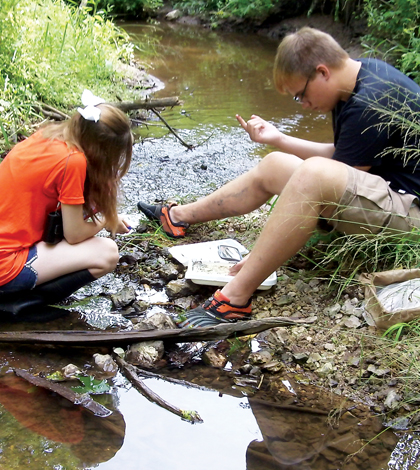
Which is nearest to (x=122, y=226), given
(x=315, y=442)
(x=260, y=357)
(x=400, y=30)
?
(x=260, y=357)

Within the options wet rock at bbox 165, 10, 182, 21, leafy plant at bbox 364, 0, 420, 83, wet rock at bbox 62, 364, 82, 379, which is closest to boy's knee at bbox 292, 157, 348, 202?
wet rock at bbox 62, 364, 82, 379

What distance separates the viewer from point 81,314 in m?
2.36

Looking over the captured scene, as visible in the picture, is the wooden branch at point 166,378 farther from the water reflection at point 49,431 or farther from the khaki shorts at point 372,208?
the khaki shorts at point 372,208

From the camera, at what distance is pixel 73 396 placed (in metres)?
1.79

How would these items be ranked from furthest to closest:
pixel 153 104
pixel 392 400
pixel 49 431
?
1. pixel 153 104
2. pixel 392 400
3. pixel 49 431

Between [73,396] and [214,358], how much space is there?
0.56 metres

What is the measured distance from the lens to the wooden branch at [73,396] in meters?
1.77

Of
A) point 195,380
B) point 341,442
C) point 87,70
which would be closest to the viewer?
point 341,442

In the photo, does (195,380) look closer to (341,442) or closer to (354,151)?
(341,442)

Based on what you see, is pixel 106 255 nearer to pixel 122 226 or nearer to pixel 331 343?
pixel 122 226

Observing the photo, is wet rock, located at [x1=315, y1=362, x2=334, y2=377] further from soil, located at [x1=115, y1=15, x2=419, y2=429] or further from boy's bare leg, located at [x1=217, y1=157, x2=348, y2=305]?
boy's bare leg, located at [x1=217, y1=157, x2=348, y2=305]

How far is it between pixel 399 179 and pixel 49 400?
1659 millimetres

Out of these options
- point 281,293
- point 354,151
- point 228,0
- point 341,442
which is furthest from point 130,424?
point 228,0

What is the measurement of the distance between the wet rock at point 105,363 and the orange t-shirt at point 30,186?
1.67 feet
